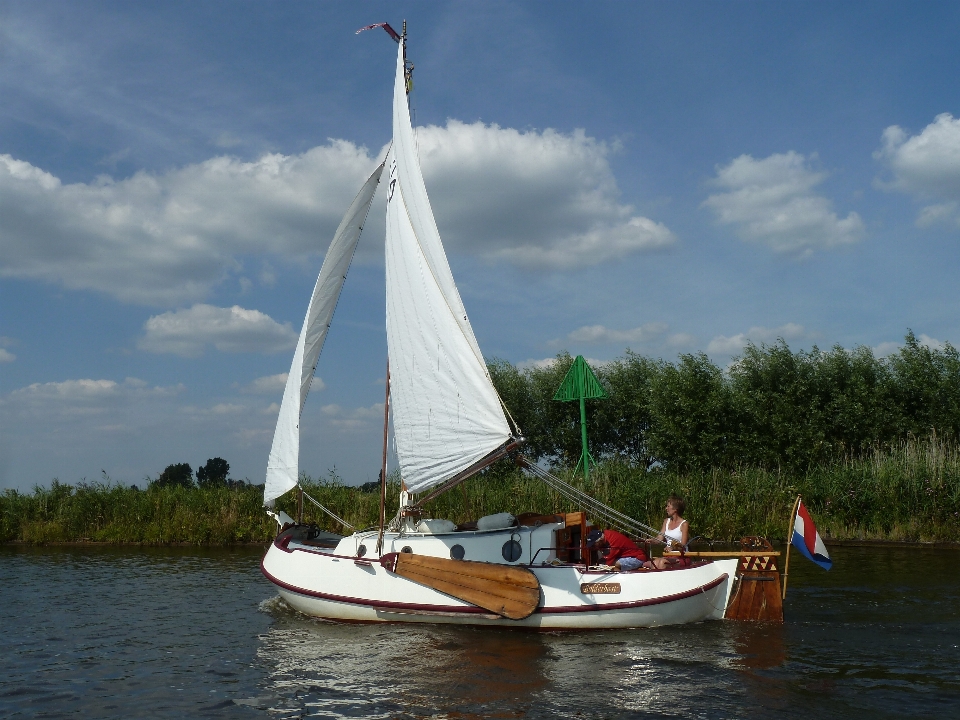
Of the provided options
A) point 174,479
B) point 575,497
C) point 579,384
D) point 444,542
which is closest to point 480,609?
point 444,542

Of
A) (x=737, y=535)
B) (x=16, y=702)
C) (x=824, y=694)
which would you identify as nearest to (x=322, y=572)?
(x=16, y=702)

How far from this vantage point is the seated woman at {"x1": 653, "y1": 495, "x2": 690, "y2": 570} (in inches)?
494

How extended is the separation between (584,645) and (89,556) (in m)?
16.2

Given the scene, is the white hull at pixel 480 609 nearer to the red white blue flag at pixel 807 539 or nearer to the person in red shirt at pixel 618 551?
the person in red shirt at pixel 618 551

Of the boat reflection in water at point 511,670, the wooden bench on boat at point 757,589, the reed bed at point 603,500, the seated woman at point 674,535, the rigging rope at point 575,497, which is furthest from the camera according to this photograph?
the reed bed at point 603,500

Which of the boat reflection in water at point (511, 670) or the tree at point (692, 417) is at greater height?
the tree at point (692, 417)

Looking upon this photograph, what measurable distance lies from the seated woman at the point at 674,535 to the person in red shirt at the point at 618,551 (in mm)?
380

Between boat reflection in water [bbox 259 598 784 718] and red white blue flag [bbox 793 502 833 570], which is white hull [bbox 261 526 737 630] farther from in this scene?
red white blue flag [bbox 793 502 833 570]

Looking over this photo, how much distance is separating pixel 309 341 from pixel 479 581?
6.32 m

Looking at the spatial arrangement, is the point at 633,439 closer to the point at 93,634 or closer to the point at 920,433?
the point at 920,433

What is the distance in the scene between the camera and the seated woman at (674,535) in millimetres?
12547

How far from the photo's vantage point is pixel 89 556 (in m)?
22.2

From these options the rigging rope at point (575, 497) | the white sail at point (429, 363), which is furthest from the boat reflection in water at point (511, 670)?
the white sail at point (429, 363)

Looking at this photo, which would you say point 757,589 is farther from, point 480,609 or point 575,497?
point 575,497
